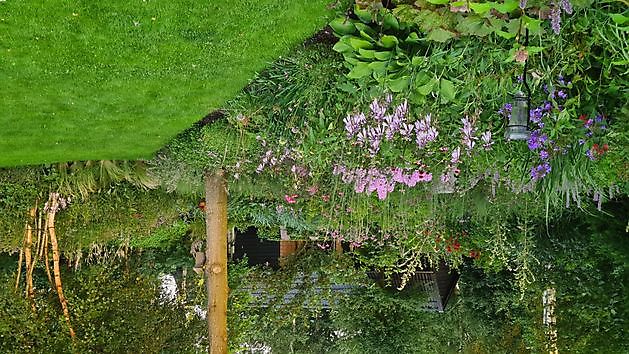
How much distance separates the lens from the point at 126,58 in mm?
2785

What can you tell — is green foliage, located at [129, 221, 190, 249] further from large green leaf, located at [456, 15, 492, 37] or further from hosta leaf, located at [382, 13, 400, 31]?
large green leaf, located at [456, 15, 492, 37]

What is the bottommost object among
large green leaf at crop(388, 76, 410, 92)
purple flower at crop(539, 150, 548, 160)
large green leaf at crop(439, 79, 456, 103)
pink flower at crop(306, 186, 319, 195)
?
pink flower at crop(306, 186, 319, 195)

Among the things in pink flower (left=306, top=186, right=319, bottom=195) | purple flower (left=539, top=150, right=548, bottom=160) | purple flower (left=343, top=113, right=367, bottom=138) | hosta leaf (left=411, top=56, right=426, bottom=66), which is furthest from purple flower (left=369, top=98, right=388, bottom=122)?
pink flower (left=306, top=186, right=319, bottom=195)

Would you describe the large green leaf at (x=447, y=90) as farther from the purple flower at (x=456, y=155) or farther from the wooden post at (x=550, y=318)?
the wooden post at (x=550, y=318)

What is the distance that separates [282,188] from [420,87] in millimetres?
2171

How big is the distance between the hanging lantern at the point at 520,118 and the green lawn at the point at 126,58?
0.98m

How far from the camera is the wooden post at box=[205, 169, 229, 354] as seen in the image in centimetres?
450

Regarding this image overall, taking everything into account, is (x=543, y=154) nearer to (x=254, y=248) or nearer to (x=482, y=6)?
(x=482, y=6)

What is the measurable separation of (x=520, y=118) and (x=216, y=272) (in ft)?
9.39

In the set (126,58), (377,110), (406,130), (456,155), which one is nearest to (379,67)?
(377,110)

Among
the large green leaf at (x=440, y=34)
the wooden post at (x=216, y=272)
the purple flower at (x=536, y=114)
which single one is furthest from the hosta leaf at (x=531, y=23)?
the wooden post at (x=216, y=272)

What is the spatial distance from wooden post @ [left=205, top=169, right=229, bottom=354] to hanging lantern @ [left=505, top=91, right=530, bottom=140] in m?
2.56

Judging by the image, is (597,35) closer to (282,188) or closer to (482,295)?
(282,188)

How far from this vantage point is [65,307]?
14.0 feet
